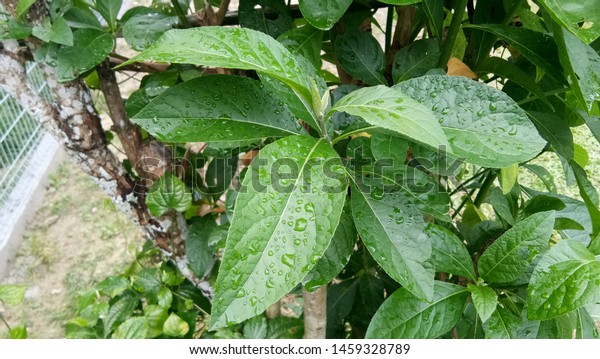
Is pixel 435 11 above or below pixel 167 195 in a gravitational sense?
above

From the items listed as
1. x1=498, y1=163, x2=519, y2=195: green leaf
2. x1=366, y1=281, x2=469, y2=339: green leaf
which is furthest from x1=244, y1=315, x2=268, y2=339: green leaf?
x1=498, y1=163, x2=519, y2=195: green leaf

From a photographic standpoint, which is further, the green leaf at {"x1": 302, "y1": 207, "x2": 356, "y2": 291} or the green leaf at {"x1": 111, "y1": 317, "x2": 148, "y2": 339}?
the green leaf at {"x1": 111, "y1": 317, "x2": 148, "y2": 339}

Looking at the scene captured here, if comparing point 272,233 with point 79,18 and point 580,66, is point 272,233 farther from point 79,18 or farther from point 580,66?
point 79,18

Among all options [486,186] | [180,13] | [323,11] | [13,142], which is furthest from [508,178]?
[13,142]

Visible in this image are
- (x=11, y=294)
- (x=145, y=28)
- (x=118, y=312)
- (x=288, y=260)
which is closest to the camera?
(x=288, y=260)

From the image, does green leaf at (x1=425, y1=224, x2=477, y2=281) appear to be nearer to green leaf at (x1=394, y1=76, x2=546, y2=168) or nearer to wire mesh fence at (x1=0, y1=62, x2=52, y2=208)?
green leaf at (x1=394, y1=76, x2=546, y2=168)

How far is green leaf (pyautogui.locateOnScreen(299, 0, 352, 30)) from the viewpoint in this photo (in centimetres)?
64

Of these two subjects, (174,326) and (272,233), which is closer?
(272,233)

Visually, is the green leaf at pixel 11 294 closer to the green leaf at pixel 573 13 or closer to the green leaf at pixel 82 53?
the green leaf at pixel 82 53

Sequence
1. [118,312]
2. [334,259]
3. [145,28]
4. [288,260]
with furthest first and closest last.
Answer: [118,312] < [145,28] < [334,259] < [288,260]

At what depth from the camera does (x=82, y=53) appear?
90 cm

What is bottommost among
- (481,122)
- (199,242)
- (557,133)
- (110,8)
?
(199,242)

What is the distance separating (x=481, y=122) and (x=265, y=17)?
47 centimetres

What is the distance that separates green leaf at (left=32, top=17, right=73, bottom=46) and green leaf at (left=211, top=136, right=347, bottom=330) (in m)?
0.52
